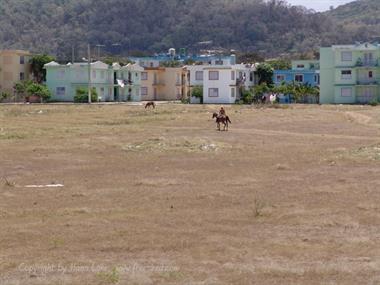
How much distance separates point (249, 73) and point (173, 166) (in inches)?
3359

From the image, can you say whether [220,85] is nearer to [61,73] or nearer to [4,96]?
[61,73]

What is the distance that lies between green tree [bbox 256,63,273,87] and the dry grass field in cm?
7815

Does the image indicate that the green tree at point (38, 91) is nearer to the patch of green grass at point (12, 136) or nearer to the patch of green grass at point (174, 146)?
the patch of green grass at point (12, 136)

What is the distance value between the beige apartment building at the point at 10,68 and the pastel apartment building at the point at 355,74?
42036 mm

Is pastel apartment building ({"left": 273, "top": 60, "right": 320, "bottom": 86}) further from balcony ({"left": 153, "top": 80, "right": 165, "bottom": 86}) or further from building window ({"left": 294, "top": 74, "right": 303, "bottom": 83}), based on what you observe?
balcony ({"left": 153, "top": 80, "right": 165, "bottom": 86})

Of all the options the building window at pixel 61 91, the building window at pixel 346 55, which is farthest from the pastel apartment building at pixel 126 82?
the building window at pixel 346 55

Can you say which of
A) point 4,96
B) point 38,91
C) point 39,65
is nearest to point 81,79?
point 38,91

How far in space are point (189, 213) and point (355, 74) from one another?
272ft

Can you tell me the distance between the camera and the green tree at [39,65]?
111750 mm

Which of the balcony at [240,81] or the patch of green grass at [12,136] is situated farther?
the balcony at [240,81]

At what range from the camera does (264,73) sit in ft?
369

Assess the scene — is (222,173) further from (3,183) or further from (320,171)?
(3,183)

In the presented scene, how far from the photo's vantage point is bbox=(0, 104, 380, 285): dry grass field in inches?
446

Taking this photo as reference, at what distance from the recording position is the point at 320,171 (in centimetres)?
2438
